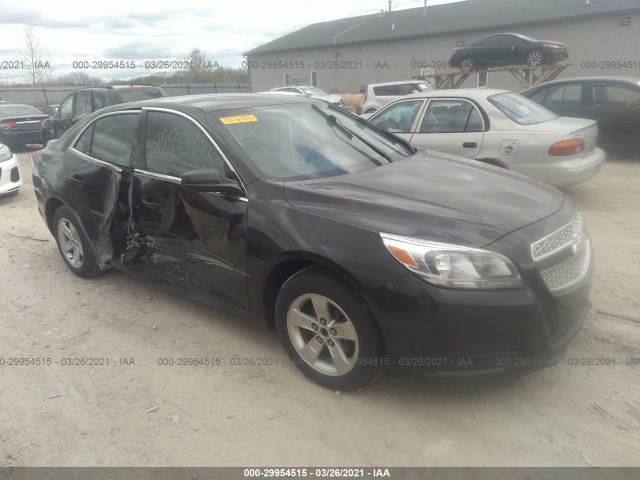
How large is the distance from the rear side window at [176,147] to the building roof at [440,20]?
2305 cm

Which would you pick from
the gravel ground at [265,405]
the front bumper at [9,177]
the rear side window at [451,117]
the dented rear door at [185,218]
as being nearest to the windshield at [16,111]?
the front bumper at [9,177]

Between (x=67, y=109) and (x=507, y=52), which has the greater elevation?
(x=507, y=52)

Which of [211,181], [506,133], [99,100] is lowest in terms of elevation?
[211,181]

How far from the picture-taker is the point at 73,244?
15.3ft

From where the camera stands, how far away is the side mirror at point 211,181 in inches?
118

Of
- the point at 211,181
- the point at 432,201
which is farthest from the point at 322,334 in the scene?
the point at 211,181

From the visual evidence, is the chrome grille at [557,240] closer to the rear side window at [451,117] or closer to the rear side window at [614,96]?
the rear side window at [451,117]

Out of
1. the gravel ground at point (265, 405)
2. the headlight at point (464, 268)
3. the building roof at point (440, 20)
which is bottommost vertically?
the gravel ground at point (265, 405)

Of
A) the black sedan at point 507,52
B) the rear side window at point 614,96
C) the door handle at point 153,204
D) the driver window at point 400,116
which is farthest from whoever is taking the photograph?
the black sedan at point 507,52

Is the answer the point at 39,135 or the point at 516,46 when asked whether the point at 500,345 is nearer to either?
the point at 39,135

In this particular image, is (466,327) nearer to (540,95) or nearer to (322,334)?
(322,334)

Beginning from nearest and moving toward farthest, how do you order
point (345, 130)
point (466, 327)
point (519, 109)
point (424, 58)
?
1. point (466, 327)
2. point (345, 130)
3. point (519, 109)
4. point (424, 58)

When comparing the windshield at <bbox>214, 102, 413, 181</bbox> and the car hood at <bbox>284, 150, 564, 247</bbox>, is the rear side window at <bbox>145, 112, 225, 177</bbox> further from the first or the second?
the car hood at <bbox>284, 150, 564, 247</bbox>

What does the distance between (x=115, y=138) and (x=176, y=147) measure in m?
0.89
